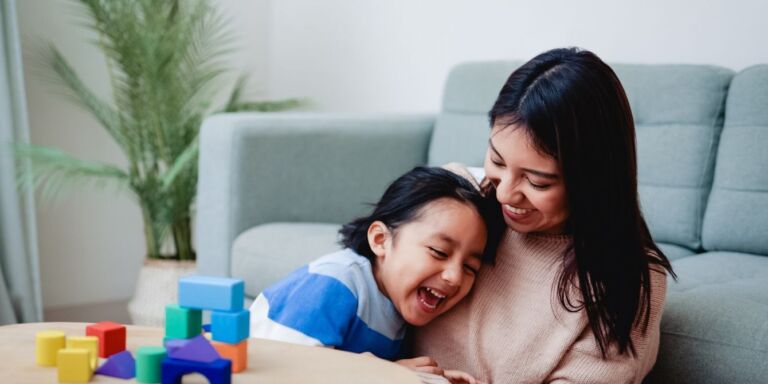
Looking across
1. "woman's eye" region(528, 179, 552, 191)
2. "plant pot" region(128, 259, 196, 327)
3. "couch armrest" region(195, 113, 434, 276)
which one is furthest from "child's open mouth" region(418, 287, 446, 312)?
"plant pot" region(128, 259, 196, 327)

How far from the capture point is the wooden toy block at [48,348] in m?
0.93

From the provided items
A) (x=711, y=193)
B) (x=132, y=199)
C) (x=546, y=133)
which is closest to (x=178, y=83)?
(x=132, y=199)

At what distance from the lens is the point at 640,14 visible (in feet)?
8.14

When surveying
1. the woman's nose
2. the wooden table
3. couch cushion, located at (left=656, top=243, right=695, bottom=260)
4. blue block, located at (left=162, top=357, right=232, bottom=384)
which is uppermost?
the woman's nose

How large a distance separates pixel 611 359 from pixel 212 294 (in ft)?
2.24

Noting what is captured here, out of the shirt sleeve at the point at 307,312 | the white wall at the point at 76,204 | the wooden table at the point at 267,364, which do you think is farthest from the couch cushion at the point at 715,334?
the white wall at the point at 76,204

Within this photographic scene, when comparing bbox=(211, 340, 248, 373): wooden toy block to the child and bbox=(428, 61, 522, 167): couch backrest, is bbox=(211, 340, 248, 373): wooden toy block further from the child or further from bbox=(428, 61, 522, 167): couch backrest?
bbox=(428, 61, 522, 167): couch backrest

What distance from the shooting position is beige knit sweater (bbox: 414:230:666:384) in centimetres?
137

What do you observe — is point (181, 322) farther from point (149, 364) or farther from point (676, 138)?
point (676, 138)

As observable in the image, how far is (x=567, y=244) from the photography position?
4.76ft

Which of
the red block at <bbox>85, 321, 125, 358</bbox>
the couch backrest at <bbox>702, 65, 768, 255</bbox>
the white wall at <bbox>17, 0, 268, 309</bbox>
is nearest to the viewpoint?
the red block at <bbox>85, 321, 125, 358</bbox>

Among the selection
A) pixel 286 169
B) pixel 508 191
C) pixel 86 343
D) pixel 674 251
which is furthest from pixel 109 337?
pixel 286 169

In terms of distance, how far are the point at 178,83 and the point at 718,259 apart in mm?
1788

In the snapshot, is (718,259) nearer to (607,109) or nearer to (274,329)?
(607,109)
